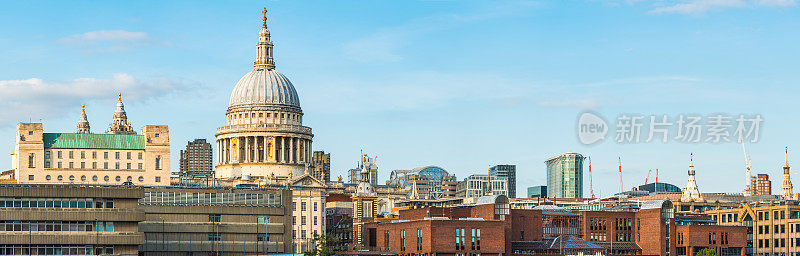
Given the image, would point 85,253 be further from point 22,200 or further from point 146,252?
point 146,252

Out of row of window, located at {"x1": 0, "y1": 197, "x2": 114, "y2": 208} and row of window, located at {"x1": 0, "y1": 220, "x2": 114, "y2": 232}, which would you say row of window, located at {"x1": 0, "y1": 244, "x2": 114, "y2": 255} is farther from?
row of window, located at {"x1": 0, "y1": 197, "x2": 114, "y2": 208}

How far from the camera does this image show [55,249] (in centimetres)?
17450

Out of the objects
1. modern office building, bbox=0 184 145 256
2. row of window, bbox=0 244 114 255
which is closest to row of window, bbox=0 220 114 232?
modern office building, bbox=0 184 145 256

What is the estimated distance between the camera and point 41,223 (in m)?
174

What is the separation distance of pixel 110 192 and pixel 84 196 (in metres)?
3.09

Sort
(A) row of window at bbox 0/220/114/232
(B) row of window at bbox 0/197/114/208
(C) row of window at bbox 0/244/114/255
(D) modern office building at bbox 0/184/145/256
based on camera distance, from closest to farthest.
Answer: (C) row of window at bbox 0/244/114/255
(D) modern office building at bbox 0/184/145/256
(A) row of window at bbox 0/220/114/232
(B) row of window at bbox 0/197/114/208

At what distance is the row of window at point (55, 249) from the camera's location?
566 ft

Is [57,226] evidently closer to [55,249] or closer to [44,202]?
[55,249]

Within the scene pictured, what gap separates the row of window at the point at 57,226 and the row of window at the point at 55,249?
2.01m

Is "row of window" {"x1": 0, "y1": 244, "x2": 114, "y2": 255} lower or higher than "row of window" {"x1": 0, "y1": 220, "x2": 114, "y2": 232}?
lower

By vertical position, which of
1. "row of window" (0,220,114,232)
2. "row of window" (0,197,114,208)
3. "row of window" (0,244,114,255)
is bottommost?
"row of window" (0,244,114,255)

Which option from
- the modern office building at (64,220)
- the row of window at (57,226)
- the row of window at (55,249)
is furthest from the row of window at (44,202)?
the row of window at (55,249)

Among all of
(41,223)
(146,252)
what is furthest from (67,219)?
(146,252)

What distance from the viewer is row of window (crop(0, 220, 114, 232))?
17312cm
